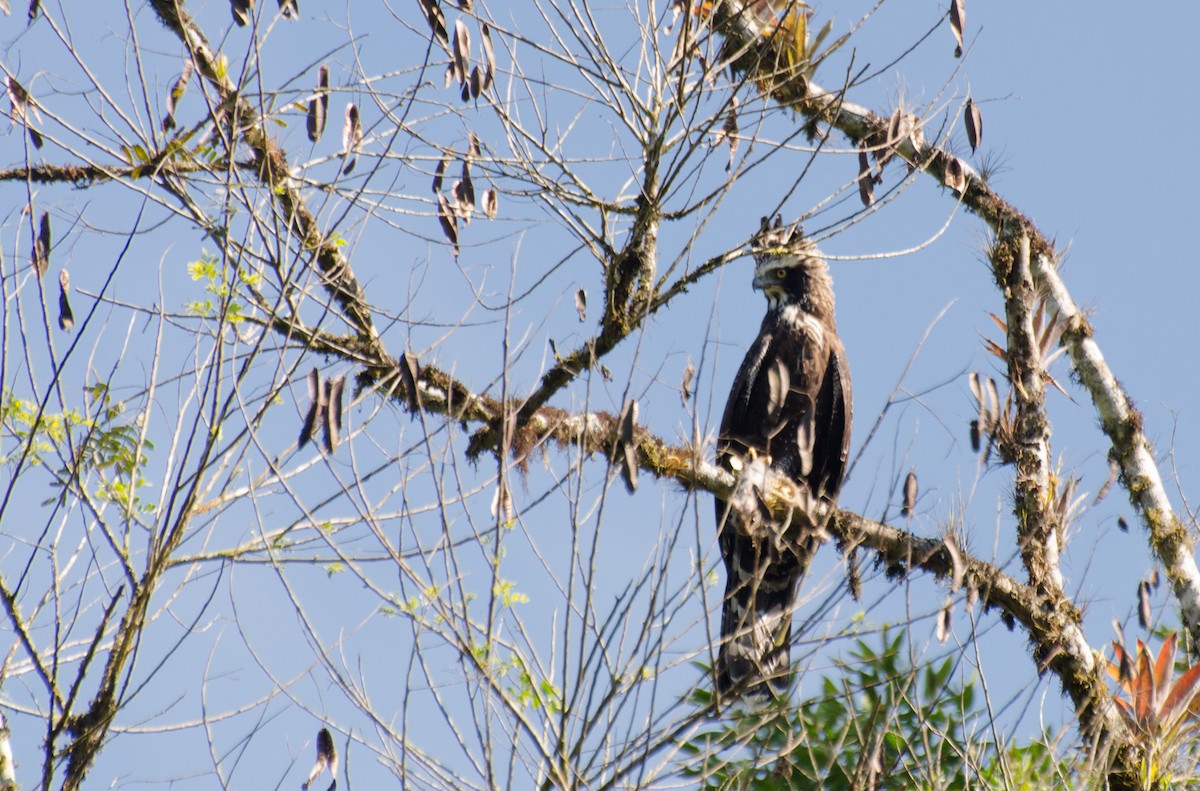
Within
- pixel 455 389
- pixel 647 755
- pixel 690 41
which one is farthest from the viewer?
pixel 455 389

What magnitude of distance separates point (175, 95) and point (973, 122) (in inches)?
84.3

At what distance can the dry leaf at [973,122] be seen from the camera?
353 centimetres

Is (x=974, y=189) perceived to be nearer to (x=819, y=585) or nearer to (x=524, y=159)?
(x=524, y=159)

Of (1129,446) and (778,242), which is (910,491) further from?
(1129,446)

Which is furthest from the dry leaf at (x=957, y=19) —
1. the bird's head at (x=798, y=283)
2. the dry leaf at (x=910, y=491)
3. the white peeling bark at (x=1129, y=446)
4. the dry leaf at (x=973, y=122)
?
the bird's head at (x=798, y=283)

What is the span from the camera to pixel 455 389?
423 centimetres

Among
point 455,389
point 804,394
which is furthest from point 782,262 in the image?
point 455,389

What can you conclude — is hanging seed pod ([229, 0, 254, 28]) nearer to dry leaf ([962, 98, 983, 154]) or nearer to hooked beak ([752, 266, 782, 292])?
dry leaf ([962, 98, 983, 154])

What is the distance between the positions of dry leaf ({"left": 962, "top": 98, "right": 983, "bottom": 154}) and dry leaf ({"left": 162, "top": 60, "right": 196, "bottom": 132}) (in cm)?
208

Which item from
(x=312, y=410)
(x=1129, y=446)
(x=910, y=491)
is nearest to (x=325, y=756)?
(x=312, y=410)

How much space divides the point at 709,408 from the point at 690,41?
1.15 m

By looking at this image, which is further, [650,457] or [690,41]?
[650,457]

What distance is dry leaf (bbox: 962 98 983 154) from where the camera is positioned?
353cm

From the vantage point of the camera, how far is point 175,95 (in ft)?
10.8
